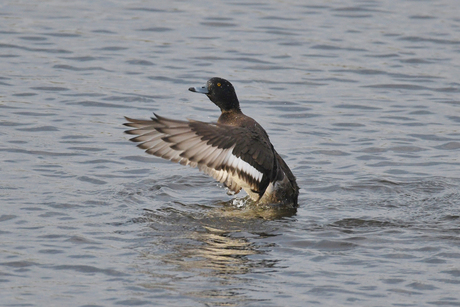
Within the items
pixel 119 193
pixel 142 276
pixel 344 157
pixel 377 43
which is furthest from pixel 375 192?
pixel 377 43

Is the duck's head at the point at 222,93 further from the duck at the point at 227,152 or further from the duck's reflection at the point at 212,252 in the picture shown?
the duck's reflection at the point at 212,252

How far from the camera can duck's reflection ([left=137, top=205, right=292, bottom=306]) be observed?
567 centimetres

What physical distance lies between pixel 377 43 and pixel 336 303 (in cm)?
892

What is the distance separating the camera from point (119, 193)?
7.80 meters

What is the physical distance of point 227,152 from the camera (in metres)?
7.22

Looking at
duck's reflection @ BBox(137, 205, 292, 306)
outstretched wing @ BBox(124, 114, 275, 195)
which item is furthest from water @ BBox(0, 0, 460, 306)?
outstretched wing @ BBox(124, 114, 275, 195)

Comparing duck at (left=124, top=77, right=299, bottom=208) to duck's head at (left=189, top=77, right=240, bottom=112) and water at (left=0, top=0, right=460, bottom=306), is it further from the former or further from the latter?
duck's head at (left=189, top=77, right=240, bottom=112)

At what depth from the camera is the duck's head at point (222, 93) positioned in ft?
27.3

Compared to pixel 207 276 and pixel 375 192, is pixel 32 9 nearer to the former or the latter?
pixel 375 192

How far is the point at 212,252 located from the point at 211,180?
7.62 ft

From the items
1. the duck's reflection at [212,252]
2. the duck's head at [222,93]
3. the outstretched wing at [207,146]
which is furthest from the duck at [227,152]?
the duck's head at [222,93]

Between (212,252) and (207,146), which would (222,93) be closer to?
(207,146)

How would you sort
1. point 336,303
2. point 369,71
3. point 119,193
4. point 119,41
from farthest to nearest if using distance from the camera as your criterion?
point 119,41
point 369,71
point 119,193
point 336,303

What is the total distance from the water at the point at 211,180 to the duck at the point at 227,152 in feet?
0.97
